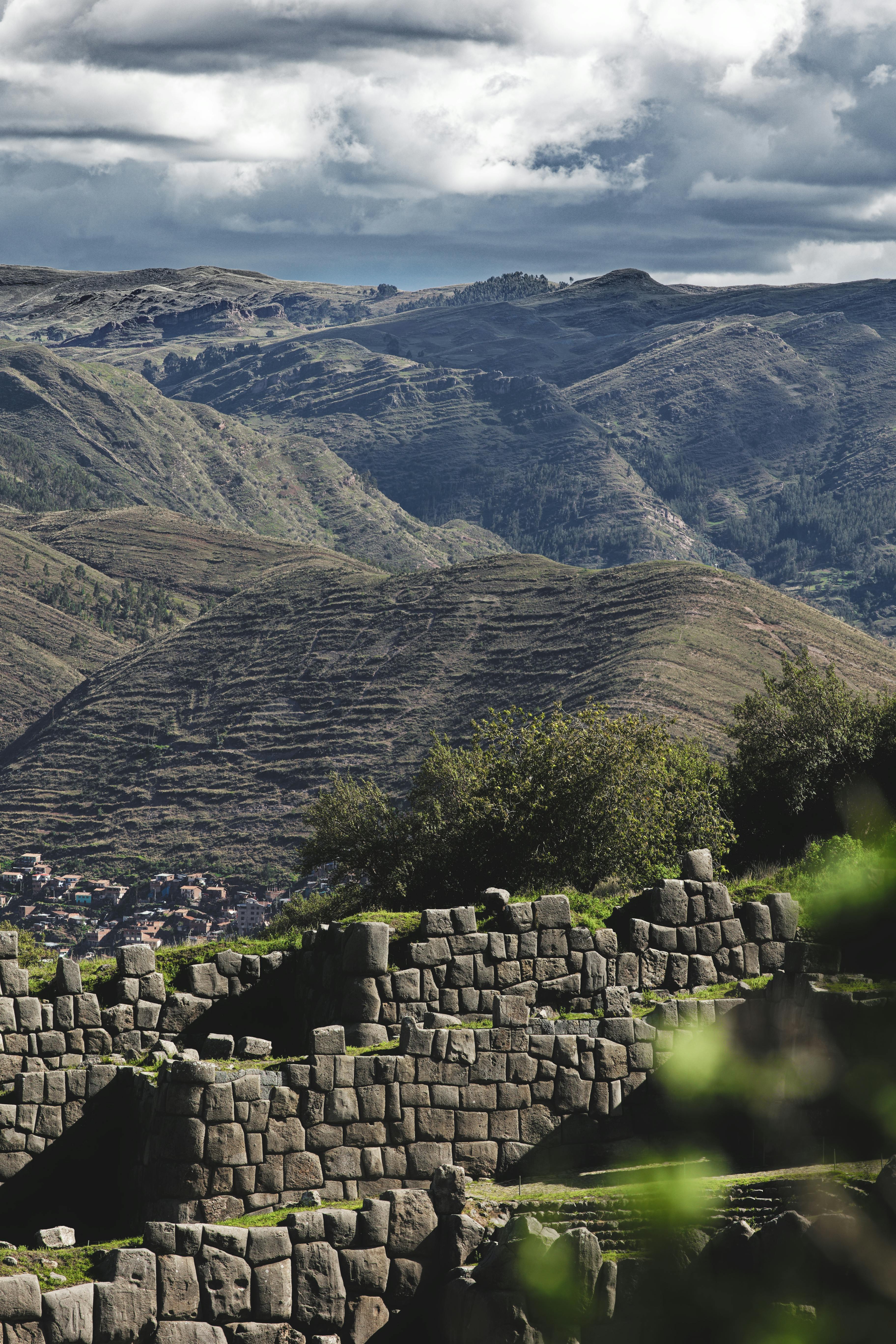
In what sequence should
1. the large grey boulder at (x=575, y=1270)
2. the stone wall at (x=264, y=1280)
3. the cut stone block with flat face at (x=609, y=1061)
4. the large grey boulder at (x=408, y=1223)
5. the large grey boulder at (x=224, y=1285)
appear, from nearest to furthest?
the stone wall at (x=264, y=1280)
the large grey boulder at (x=575, y=1270)
the large grey boulder at (x=224, y=1285)
the large grey boulder at (x=408, y=1223)
the cut stone block with flat face at (x=609, y=1061)

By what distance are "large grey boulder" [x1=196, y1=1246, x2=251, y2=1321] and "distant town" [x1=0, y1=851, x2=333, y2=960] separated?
131 meters

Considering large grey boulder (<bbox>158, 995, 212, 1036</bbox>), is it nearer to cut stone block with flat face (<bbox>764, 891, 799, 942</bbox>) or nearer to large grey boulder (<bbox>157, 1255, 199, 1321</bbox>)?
cut stone block with flat face (<bbox>764, 891, 799, 942</bbox>)

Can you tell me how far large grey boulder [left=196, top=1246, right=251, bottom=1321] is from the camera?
14570 mm

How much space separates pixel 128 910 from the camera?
186m

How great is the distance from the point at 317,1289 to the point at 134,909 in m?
176

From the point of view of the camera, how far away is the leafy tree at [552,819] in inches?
1297

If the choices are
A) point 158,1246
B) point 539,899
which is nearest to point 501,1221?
point 158,1246

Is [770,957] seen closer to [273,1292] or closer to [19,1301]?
[273,1292]

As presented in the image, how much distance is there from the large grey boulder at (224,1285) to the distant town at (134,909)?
131 meters

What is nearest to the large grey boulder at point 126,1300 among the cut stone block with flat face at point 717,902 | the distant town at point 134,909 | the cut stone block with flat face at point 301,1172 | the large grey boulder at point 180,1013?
the cut stone block with flat face at point 301,1172

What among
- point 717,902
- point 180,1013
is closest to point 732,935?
point 717,902

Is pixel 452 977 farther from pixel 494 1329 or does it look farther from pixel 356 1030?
pixel 494 1329

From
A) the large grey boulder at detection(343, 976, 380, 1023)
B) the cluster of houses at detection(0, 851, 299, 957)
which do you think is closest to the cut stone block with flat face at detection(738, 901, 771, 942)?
the large grey boulder at detection(343, 976, 380, 1023)

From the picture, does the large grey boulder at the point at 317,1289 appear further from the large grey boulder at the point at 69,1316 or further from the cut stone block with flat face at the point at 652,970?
the cut stone block with flat face at the point at 652,970
